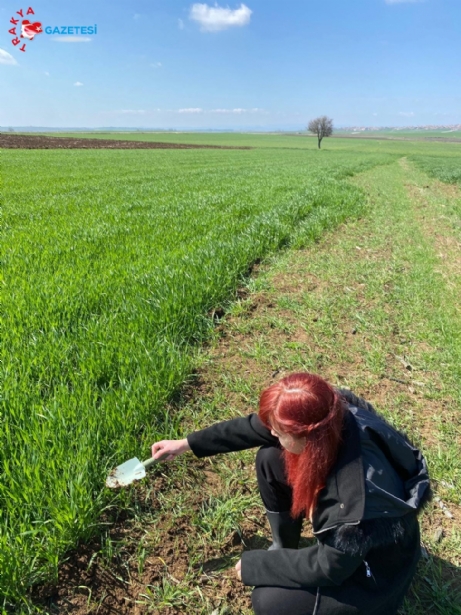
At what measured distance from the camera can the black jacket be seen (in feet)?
4.42

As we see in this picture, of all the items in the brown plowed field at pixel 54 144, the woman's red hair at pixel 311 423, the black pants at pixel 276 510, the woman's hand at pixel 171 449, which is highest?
the brown plowed field at pixel 54 144

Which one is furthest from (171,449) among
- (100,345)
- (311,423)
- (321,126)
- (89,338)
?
(321,126)

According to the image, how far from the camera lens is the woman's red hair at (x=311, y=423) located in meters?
1.35

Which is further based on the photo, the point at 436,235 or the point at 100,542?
the point at 436,235

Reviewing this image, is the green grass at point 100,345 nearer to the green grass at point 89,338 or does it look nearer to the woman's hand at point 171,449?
the green grass at point 89,338

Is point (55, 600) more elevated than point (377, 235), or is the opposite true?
point (377, 235)

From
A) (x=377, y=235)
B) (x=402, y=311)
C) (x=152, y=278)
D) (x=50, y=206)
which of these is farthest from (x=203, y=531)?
(x=50, y=206)

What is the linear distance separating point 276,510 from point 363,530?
633mm

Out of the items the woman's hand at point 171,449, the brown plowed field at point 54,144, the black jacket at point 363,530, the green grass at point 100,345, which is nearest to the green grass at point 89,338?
the green grass at point 100,345

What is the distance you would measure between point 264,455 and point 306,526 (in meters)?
0.79

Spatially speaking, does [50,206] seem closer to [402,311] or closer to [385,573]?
[402,311]

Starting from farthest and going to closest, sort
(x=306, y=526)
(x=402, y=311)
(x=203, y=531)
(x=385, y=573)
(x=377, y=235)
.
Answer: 1. (x=377, y=235)
2. (x=402, y=311)
3. (x=306, y=526)
4. (x=203, y=531)
5. (x=385, y=573)

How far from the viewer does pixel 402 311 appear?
196 inches

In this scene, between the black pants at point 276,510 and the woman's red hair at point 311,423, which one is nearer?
the woman's red hair at point 311,423
